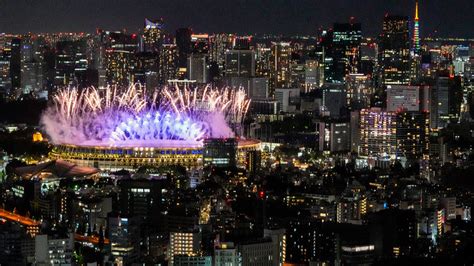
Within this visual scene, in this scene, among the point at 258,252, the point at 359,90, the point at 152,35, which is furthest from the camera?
the point at 152,35

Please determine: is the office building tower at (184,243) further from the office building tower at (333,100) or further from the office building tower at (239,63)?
the office building tower at (239,63)

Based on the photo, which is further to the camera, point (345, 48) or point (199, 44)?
point (345, 48)

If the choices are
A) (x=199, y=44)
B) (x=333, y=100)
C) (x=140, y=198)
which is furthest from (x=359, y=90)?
(x=140, y=198)

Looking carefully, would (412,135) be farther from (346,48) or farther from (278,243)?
(278,243)

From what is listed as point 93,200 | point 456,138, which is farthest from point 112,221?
point 456,138

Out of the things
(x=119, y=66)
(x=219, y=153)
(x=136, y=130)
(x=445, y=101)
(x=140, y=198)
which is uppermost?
(x=119, y=66)

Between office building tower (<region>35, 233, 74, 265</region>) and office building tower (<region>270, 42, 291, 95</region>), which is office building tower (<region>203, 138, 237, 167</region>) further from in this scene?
office building tower (<region>270, 42, 291, 95</region>)

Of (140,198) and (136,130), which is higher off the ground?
(136,130)
